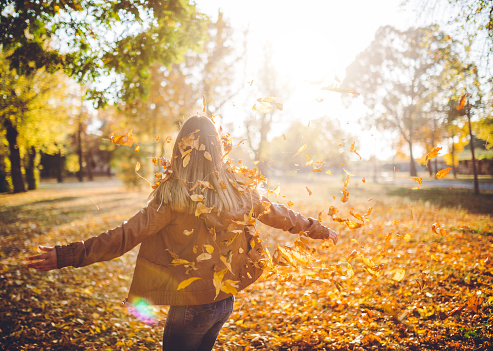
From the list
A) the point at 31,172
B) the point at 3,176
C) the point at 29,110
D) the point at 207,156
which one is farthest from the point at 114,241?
the point at 31,172

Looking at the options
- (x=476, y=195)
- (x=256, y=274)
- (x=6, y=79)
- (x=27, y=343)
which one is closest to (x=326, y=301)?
(x=256, y=274)

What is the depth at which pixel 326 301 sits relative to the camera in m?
4.77

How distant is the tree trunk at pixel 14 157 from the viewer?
2089 centimetres

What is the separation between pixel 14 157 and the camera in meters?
22.1

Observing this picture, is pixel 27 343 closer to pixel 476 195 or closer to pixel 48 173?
pixel 476 195

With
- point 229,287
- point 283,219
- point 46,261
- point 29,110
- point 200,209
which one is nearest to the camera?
point 46,261

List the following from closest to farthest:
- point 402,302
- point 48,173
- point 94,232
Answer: point 402,302
point 94,232
point 48,173

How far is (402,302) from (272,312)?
1.96m

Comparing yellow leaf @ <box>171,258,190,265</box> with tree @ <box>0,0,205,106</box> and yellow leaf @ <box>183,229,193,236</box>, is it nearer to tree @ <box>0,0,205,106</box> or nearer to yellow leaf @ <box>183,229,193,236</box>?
yellow leaf @ <box>183,229,193,236</box>

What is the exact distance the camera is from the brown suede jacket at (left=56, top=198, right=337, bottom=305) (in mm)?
1832

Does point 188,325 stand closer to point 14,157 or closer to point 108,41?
point 108,41

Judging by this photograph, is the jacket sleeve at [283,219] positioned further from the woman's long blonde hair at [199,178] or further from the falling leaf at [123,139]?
the falling leaf at [123,139]

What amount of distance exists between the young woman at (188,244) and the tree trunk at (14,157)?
2416cm

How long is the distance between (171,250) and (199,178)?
1.73 ft
